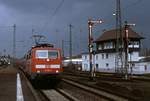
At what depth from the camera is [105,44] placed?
346ft

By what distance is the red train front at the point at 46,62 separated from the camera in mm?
27766

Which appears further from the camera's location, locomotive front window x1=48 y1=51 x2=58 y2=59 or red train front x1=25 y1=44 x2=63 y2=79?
locomotive front window x1=48 y1=51 x2=58 y2=59

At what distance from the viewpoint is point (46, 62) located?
28.1m

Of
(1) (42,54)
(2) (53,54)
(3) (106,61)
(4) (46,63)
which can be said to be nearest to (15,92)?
(4) (46,63)

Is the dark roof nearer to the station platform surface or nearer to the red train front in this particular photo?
the station platform surface

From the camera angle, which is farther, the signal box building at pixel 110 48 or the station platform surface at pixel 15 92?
the signal box building at pixel 110 48

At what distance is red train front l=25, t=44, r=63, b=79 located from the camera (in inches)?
1093

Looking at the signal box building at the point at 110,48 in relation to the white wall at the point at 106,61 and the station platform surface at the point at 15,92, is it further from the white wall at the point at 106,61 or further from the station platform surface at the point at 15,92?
the station platform surface at the point at 15,92

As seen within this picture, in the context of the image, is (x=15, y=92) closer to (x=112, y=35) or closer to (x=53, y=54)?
(x=53, y=54)

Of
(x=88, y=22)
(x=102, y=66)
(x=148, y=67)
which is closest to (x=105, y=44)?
(x=102, y=66)

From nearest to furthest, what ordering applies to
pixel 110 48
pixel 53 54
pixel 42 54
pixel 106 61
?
1. pixel 53 54
2. pixel 42 54
3. pixel 110 48
4. pixel 106 61

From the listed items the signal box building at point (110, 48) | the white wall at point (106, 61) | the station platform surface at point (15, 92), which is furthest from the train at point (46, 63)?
the signal box building at point (110, 48)

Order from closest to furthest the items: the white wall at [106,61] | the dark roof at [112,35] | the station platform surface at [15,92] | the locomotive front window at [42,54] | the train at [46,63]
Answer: the station platform surface at [15,92], the train at [46,63], the locomotive front window at [42,54], the white wall at [106,61], the dark roof at [112,35]

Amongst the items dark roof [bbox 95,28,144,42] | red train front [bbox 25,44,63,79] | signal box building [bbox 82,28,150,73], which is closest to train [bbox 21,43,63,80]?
red train front [bbox 25,44,63,79]
